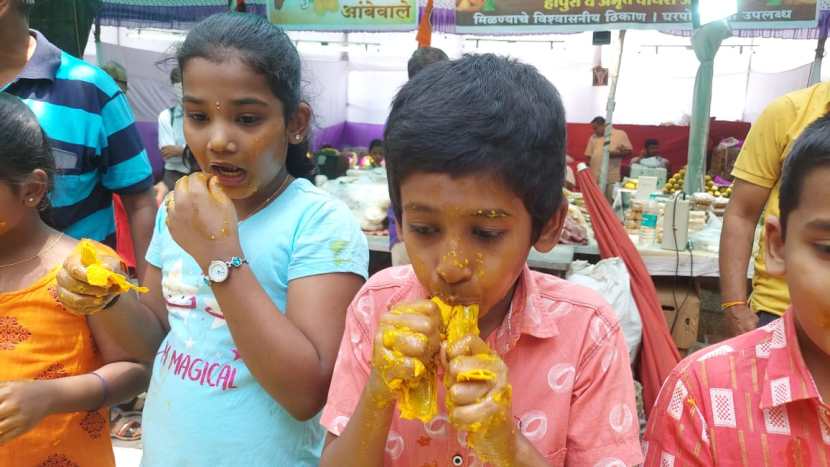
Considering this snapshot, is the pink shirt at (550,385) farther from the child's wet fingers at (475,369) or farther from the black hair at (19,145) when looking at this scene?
the black hair at (19,145)

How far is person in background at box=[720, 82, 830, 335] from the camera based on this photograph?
229 cm

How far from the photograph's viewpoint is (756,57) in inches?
576

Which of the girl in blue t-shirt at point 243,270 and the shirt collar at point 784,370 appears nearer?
the shirt collar at point 784,370

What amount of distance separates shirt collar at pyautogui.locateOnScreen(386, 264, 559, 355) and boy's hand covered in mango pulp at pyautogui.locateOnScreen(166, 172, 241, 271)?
17.9 inches

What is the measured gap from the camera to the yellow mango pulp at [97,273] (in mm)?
1426

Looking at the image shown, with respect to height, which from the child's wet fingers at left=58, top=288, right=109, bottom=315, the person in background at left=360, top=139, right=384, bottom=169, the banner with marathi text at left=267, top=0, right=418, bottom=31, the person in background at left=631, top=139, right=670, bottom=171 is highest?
the banner with marathi text at left=267, top=0, right=418, bottom=31

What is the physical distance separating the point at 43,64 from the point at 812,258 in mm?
2238

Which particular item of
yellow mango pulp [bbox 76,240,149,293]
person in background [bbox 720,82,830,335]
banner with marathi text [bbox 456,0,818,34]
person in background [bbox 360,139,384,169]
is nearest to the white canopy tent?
person in background [bbox 360,139,384,169]

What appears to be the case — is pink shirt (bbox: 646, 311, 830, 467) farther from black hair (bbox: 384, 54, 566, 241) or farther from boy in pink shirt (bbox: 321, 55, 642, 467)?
black hair (bbox: 384, 54, 566, 241)

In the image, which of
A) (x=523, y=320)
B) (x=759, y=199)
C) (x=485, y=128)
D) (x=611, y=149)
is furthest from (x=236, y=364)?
(x=611, y=149)

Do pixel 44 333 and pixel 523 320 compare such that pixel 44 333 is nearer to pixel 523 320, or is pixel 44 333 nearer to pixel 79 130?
pixel 79 130

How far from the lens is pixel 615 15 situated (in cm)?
678

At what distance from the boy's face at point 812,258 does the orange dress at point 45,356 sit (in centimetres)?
175

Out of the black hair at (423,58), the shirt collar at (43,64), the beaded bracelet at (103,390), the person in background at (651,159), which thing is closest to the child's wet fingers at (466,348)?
the beaded bracelet at (103,390)
